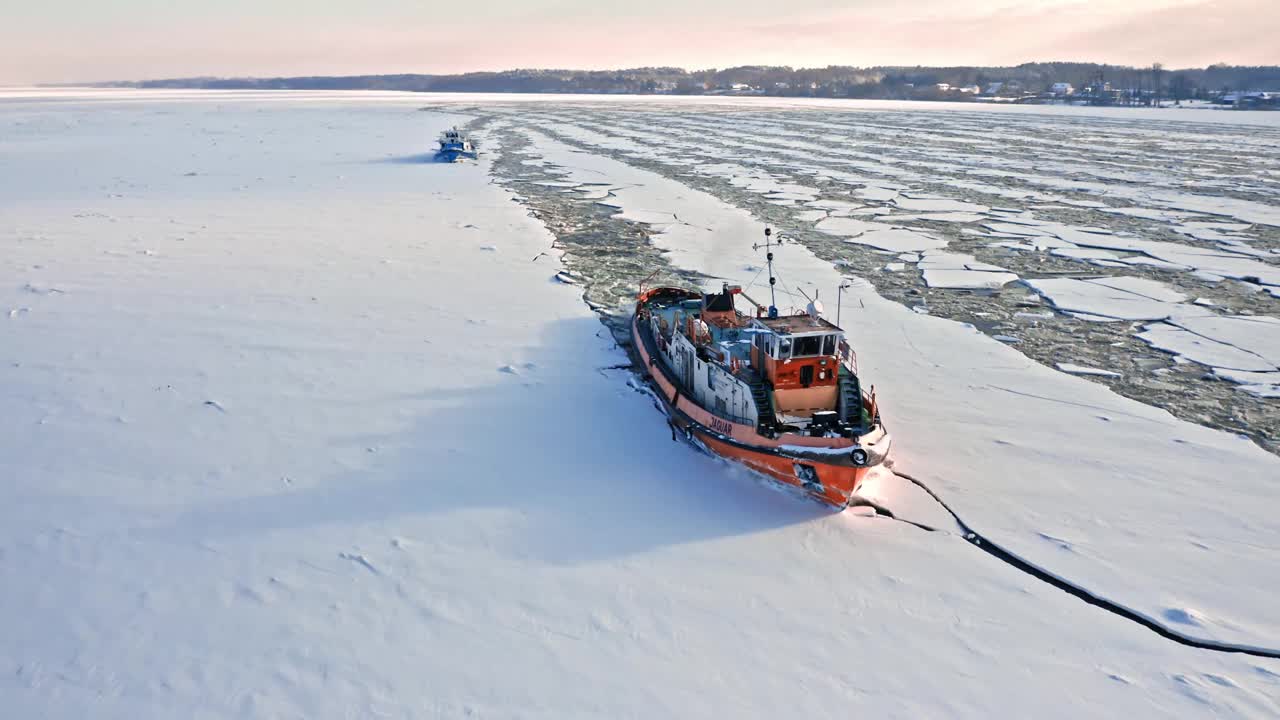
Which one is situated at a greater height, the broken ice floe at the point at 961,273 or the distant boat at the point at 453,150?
the distant boat at the point at 453,150

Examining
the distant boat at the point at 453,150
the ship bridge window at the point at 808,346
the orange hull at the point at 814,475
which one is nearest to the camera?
the orange hull at the point at 814,475

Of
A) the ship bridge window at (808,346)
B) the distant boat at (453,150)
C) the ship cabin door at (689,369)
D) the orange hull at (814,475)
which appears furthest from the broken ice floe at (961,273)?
the distant boat at (453,150)

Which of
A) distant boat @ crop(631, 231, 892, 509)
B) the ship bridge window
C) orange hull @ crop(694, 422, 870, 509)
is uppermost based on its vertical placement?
the ship bridge window

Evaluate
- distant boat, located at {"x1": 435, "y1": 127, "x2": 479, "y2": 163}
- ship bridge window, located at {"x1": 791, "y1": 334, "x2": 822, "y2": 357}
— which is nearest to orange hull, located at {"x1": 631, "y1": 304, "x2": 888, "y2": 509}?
ship bridge window, located at {"x1": 791, "y1": 334, "x2": 822, "y2": 357}

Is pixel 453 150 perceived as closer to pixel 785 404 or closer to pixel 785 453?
pixel 785 404

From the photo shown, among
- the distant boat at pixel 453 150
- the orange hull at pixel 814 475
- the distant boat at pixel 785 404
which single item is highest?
the distant boat at pixel 453 150

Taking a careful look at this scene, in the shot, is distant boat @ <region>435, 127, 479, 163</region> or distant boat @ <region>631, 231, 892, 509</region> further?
distant boat @ <region>435, 127, 479, 163</region>

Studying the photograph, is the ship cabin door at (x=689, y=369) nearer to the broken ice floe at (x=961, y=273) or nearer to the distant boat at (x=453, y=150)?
the broken ice floe at (x=961, y=273)

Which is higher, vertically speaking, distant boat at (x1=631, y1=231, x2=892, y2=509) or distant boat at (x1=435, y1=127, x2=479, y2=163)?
distant boat at (x1=435, y1=127, x2=479, y2=163)

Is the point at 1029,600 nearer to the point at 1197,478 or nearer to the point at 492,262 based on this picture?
the point at 1197,478

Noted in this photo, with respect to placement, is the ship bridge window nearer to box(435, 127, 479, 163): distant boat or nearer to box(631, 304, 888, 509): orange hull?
box(631, 304, 888, 509): orange hull
